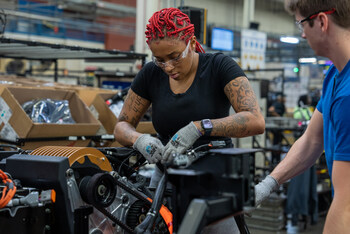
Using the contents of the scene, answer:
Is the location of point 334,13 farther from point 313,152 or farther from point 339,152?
point 313,152

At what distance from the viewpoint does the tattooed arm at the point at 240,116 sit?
183cm

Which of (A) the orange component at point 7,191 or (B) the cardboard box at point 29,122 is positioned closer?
(A) the orange component at point 7,191

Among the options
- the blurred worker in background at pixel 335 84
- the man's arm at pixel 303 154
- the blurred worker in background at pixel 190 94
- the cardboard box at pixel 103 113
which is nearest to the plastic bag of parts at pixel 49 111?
the cardboard box at pixel 103 113

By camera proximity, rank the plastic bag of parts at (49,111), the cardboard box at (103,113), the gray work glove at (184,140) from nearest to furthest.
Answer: the gray work glove at (184,140), the plastic bag of parts at (49,111), the cardboard box at (103,113)

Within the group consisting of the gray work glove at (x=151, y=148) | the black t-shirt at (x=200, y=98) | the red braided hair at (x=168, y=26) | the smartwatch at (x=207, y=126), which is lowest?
the gray work glove at (x=151, y=148)

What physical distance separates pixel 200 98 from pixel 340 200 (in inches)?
29.8

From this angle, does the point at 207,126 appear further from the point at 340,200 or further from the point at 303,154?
the point at 340,200

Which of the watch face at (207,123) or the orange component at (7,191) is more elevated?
the watch face at (207,123)

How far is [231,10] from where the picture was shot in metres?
14.3

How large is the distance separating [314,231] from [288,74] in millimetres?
12625

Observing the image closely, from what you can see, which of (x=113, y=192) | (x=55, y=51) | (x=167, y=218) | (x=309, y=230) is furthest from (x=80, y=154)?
(x=309, y=230)

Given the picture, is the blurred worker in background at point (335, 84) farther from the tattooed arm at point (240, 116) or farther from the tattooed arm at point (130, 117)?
the tattooed arm at point (130, 117)

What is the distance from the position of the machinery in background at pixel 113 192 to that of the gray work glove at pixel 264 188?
0.26 metres

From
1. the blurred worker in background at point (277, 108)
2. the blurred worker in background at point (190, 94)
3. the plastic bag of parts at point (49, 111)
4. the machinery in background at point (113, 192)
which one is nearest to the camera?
the machinery in background at point (113, 192)
